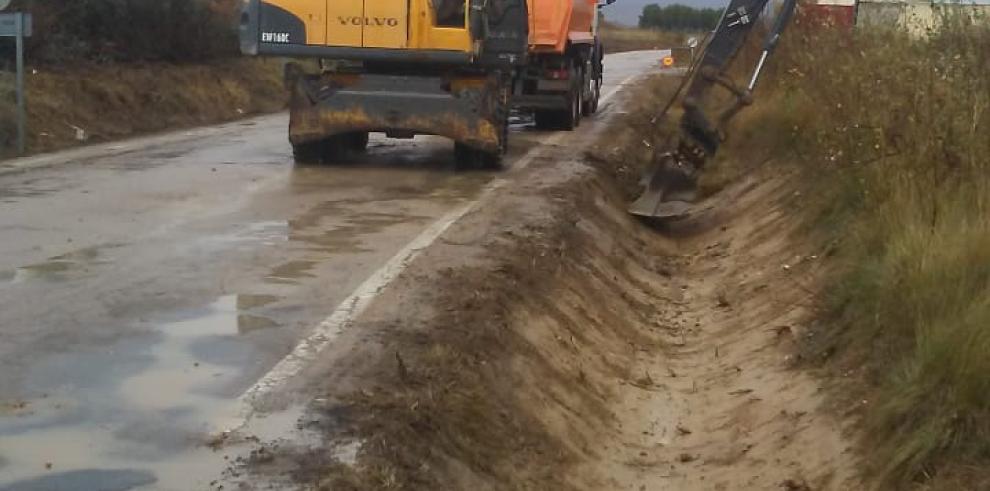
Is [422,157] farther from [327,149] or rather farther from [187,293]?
[187,293]

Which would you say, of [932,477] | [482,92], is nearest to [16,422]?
[932,477]

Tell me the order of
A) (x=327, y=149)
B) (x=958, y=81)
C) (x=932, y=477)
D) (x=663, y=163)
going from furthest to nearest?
(x=327, y=149) < (x=663, y=163) < (x=958, y=81) < (x=932, y=477)

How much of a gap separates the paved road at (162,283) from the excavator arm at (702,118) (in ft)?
7.04

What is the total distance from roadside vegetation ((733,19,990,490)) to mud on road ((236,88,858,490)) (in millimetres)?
404

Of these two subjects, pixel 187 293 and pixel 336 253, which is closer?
pixel 187 293

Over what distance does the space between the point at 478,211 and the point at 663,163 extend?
370 centimetres

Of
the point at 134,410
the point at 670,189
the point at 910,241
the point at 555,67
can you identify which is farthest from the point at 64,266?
the point at 555,67

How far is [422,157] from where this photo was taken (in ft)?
63.7

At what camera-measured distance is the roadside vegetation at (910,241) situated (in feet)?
21.4

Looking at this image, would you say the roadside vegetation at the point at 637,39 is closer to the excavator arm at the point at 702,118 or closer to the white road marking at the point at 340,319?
the excavator arm at the point at 702,118

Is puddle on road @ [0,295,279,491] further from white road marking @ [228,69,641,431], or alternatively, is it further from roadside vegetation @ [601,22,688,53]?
roadside vegetation @ [601,22,688,53]

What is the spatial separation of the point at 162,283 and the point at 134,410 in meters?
3.05

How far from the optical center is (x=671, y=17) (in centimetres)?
10356

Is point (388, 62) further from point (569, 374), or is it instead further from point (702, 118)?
point (569, 374)
